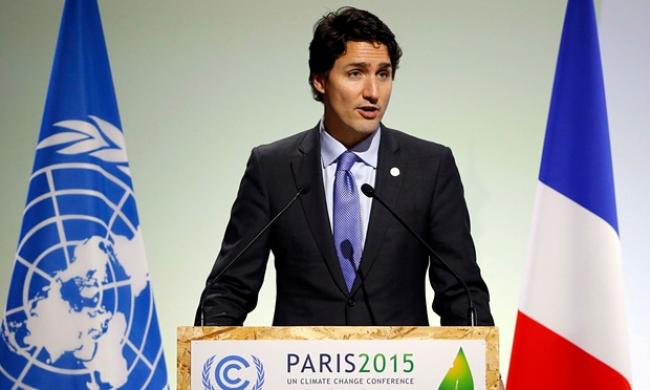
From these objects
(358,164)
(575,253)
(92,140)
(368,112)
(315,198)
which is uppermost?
(92,140)

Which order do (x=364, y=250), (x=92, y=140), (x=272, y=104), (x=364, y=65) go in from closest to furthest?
(x=364, y=250) < (x=364, y=65) < (x=92, y=140) < (x=272, y=104)

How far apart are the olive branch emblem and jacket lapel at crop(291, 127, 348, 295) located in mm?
762

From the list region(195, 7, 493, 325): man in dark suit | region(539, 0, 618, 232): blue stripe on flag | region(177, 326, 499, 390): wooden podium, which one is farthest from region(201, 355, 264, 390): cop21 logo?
region(539, 0, 618, 232): blue stripe on flag

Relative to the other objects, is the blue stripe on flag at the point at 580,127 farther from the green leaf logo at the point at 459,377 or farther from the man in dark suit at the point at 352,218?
the green leaf logo at the point at 459,377

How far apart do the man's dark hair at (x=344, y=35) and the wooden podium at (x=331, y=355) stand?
0.96 metres

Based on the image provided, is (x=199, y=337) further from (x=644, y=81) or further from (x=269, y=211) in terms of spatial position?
(x=644, y=81)

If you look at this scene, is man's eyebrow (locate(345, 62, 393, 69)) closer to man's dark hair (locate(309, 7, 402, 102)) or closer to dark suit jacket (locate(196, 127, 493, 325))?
man's dark hair (locate(309, 7, 402, 102))

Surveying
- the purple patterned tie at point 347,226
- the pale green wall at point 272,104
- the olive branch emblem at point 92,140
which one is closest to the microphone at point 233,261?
the purple patterned tie at point 347,226

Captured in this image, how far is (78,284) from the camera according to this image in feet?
10.1

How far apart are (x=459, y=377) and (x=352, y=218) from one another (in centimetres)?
71

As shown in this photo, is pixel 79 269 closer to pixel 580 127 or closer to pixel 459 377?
pixel 459 377

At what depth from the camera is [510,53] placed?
394 centimetres

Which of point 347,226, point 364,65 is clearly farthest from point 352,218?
point 364,65

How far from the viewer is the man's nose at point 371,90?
102 inches
